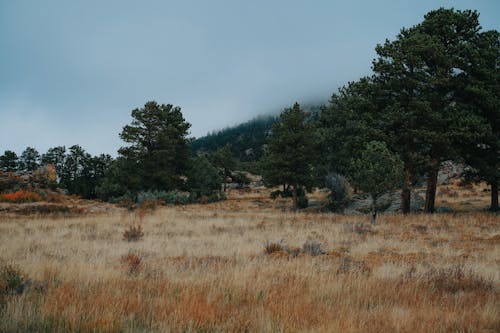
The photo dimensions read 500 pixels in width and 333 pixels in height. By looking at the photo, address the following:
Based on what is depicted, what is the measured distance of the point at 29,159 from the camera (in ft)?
266

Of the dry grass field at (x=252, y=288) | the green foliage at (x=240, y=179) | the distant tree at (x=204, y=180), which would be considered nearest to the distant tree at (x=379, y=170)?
the dry grass field at (x=252, y=288)

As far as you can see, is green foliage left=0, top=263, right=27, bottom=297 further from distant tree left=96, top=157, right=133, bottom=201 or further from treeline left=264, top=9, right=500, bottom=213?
distant tree left=96, top=157, right=133, bottom=201

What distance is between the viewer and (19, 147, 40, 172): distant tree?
79062mm

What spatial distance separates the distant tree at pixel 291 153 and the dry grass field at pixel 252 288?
19083 mm

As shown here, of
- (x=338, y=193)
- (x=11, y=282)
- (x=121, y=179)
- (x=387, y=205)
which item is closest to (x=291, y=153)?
(x=338, y=193)

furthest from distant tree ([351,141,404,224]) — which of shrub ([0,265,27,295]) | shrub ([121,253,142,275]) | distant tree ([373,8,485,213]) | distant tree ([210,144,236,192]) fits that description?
distant tree ([210,144,236,192])

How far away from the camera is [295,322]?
3.95m

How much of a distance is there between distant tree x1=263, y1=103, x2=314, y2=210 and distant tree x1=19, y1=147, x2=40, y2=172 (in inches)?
2825

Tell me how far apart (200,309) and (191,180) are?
3806cm

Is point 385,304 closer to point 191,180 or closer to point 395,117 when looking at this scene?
point 395,117

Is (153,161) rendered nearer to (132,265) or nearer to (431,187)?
(431,187)

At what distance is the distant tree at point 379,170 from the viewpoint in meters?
17.1

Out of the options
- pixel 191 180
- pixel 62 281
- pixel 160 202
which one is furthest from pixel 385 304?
pixel 191 180

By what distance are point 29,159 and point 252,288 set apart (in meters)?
93.2
